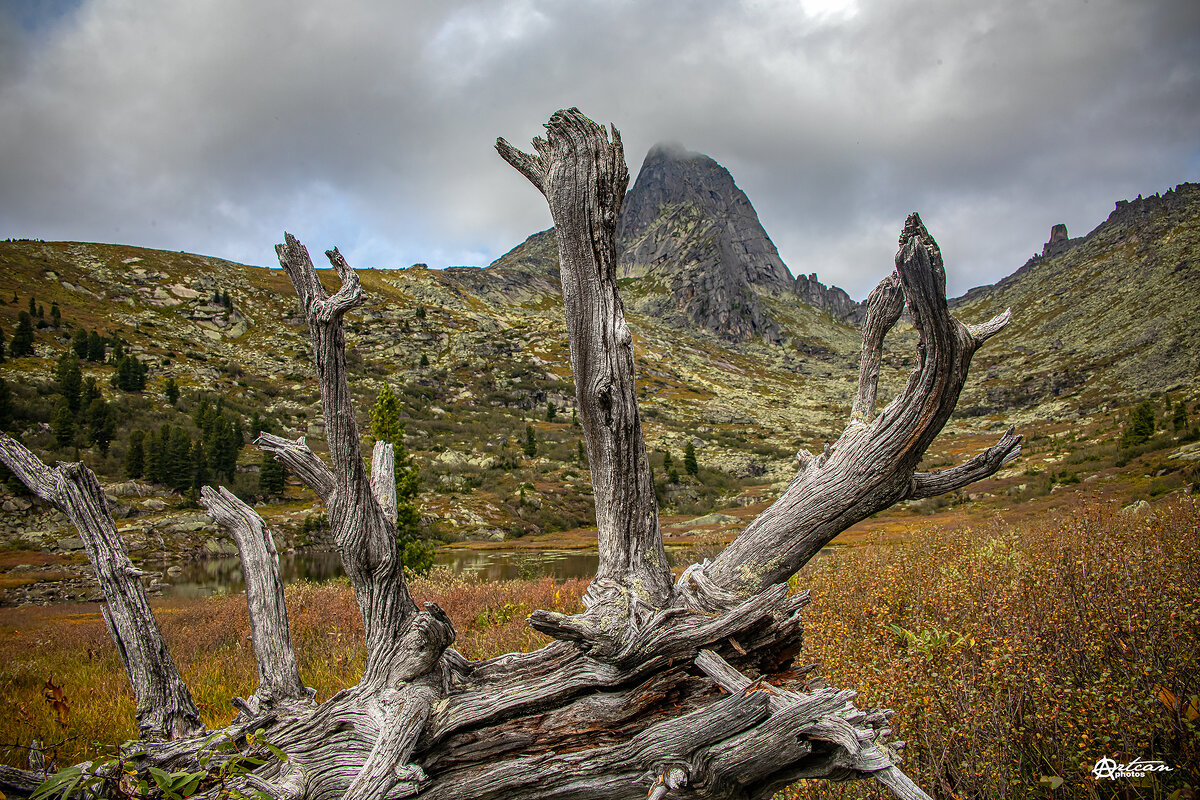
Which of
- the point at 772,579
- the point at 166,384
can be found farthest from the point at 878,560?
the point at 166,384

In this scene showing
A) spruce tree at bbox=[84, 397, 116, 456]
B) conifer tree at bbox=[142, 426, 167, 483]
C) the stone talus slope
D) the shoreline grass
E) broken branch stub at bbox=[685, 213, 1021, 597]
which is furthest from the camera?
the stone talus slope

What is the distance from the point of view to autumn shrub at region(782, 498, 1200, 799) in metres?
3.26

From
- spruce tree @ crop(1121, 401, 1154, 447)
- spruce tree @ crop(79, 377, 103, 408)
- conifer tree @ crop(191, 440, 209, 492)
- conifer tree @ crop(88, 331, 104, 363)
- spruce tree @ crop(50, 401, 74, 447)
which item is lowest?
spruce tree @ crop(1121, 401, 1154, 447)

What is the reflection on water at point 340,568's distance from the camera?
23.3 meters

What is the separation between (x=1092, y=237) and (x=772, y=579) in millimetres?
248999

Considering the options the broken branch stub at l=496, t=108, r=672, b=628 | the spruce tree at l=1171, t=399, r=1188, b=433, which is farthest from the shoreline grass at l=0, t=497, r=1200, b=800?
the spruce tree at l=1171, t=399, r=1188, b=433

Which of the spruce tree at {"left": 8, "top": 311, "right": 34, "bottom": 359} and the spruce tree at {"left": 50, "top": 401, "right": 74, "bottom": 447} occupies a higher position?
the spruce tree at {"left": 8, "top": 311, "right": 34, "bottom": 359}

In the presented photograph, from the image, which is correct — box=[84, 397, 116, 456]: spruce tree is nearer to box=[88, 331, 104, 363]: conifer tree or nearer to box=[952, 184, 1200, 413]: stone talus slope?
box=[88, 331, 104, 363]: conifer tree

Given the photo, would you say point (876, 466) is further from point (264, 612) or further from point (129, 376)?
point (129, 376)

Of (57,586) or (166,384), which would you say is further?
(166,384)

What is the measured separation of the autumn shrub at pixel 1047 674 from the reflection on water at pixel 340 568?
1515 centimetres

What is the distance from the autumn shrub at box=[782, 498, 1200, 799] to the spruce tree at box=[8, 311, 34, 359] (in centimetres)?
9900

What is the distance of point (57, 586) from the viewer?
23.5 metres

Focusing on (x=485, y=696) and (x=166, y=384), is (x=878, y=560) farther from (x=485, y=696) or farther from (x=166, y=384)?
(x=166, y=384)
